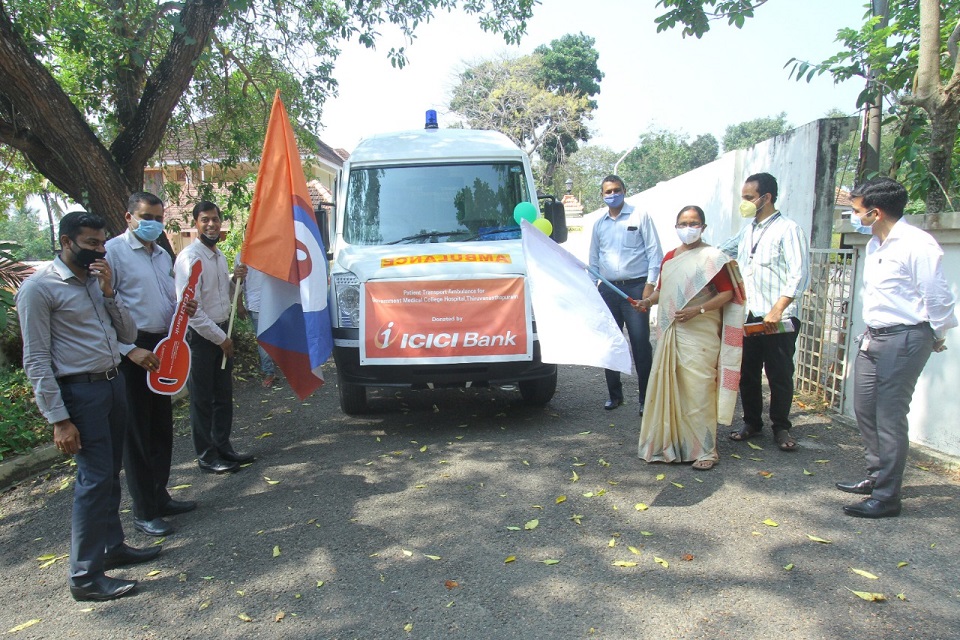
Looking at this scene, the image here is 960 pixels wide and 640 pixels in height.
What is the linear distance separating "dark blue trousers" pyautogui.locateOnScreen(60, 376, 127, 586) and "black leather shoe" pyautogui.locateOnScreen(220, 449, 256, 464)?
1727 mm

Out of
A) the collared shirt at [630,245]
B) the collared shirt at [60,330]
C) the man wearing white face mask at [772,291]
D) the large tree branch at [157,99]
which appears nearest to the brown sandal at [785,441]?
the man wearing white face mask at [772,291]

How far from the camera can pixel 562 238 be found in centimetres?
659

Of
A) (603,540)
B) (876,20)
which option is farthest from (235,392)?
(876,20)

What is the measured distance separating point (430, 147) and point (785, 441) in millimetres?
4018

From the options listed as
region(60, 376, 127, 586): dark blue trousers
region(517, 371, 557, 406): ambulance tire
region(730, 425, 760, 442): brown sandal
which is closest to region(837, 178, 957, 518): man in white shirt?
region(730, 425, 760, 442): brown sandal

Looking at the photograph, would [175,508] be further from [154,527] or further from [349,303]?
[349,303]

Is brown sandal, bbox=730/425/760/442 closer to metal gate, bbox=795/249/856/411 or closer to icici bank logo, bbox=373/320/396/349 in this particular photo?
metal gate, bbox=795/249/856/411

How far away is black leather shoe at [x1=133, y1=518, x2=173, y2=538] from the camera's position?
4012mm

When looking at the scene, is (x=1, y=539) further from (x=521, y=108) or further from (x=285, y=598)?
(x=521, y=108)

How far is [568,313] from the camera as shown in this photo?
4.38m

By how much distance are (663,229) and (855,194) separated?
8.63 m

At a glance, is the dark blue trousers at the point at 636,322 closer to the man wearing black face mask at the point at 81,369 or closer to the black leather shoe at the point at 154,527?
the black leather shoe at the point at 154,527

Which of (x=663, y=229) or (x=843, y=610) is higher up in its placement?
(x=663, y=229)

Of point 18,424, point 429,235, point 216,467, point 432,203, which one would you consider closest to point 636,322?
point 429,235
